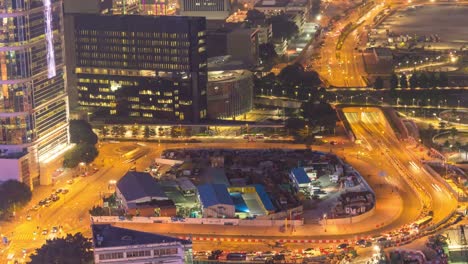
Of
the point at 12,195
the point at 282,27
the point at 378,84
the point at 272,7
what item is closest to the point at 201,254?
the point at 12,195

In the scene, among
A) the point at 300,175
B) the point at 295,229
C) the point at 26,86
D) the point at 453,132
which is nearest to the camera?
the point at 295,229

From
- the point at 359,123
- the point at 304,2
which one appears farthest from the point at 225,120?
the point at 304,2

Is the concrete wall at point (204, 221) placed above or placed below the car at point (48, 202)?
above

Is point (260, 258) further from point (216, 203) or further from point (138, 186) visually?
point (138, 186)

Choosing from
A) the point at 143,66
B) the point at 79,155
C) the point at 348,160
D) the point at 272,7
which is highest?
the point at 143,66

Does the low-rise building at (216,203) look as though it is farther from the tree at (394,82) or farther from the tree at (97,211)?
the tree at (394,82)

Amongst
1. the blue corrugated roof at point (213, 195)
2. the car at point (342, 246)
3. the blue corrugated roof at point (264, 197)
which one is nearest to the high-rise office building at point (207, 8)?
the blue corrugated roof at point (264, 197)
